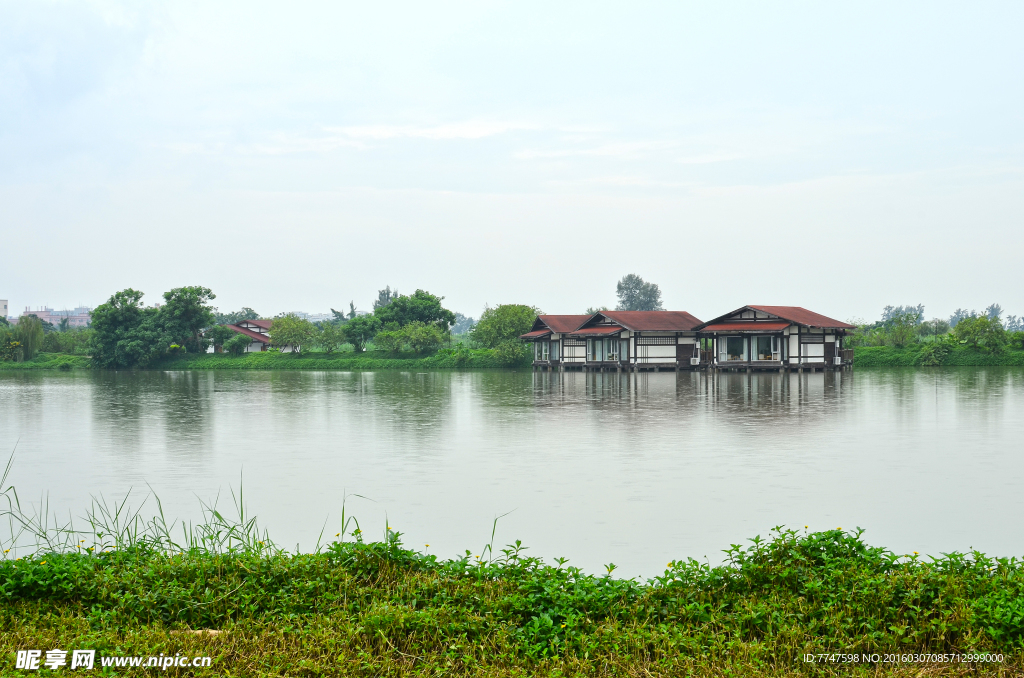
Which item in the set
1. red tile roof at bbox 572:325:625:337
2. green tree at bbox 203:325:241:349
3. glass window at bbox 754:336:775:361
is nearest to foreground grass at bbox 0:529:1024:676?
glass window at bbox 754:336:775:361

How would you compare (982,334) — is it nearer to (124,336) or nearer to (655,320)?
(655,320)

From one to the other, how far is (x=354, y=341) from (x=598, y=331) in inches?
938

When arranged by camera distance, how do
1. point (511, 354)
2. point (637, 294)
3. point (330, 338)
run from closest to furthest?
point (511, 354) < point (330, 338) < point (637, 294)

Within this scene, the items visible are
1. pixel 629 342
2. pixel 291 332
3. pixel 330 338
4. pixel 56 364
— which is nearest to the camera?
pixel 629 342

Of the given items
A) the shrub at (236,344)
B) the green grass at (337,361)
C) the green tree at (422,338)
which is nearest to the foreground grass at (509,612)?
the green grass at (337,361)

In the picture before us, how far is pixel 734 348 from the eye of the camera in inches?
1752

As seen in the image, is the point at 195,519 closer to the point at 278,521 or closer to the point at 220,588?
the point at 278,521

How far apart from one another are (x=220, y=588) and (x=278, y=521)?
127 inches

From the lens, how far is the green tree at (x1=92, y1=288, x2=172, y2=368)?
197ft

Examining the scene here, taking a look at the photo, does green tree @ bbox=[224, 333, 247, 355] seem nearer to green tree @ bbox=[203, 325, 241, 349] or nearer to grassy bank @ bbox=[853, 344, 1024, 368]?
green tree @ bbox=[203, 325, 241, 349]

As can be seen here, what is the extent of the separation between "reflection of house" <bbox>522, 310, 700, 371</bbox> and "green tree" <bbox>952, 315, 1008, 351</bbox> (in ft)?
57.8

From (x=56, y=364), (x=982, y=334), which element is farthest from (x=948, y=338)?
(x=56, y=364)

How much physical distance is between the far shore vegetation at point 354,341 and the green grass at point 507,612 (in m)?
47.8

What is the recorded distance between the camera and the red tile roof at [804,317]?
43.0 m
